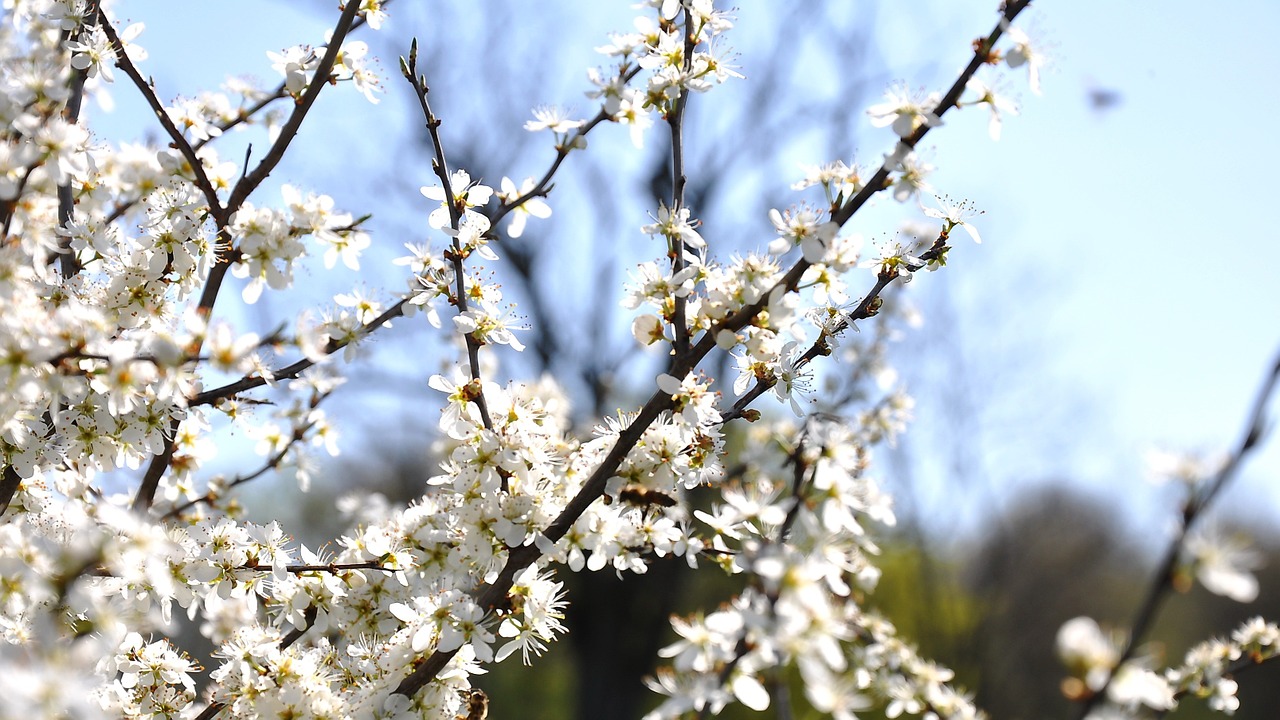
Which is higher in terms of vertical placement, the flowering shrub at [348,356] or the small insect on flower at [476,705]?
→ the flowering shrub at [348,356]

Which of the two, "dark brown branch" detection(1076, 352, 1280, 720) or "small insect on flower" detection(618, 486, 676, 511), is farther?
"small insect on flower" detection(618, 486, 676, 511)

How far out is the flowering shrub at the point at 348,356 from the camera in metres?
1.51

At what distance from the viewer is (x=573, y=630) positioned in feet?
41.5

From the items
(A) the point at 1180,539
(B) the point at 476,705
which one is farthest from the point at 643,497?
(A) the point at 1180,539

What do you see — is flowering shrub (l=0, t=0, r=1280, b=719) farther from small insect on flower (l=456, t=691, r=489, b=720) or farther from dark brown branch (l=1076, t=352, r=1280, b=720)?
dark brown branch (l=1076, t=352, r=1280, b=720)

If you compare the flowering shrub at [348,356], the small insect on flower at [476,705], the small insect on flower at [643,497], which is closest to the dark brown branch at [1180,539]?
the flowering shrub at [348,356]

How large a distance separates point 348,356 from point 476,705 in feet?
2.48

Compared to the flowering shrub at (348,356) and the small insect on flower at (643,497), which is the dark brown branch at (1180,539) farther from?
the small insect on flower at (643,497)

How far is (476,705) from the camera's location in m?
1.82

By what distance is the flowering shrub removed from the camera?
1511 mm

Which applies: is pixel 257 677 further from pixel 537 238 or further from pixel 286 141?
pixel 537 238

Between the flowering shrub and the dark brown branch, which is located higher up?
the flowering shrub

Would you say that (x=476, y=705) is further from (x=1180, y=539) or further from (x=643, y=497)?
(x=1180, y=539)

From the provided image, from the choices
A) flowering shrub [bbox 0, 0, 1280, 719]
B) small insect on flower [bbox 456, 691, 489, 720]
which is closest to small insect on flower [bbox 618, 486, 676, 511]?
flowering shrub [bbox 0, 0, 1280, 719]
